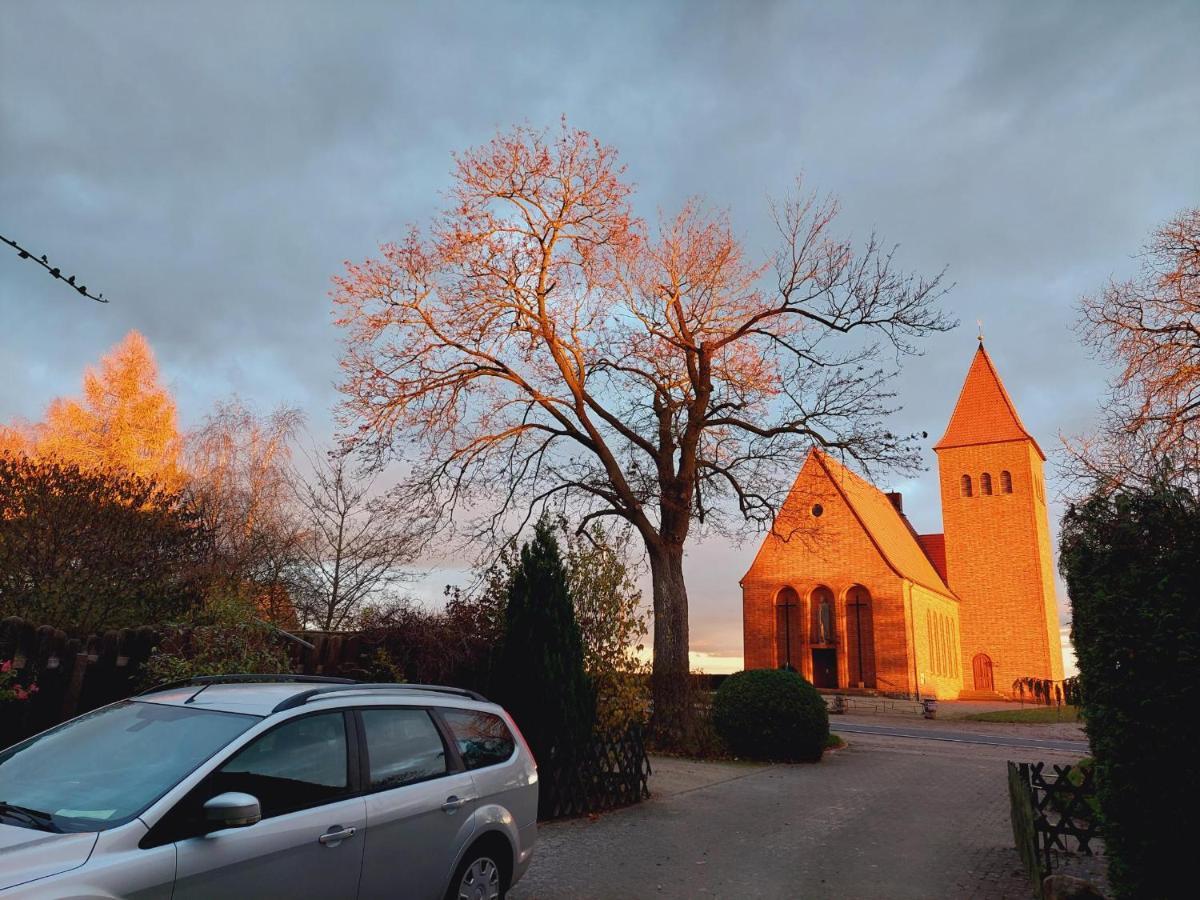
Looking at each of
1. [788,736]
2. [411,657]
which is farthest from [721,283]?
[411,657]

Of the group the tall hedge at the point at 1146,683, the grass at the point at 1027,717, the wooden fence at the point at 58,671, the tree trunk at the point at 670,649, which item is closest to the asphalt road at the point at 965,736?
the grass at the point at 1027,717

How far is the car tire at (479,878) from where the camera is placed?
5.11 metres

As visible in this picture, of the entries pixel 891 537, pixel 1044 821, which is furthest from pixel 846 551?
pixel 1044 821

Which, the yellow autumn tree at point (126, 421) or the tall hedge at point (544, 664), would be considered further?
the yellow autumn tree at point (126, 421)

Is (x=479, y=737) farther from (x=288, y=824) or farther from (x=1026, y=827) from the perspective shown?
(x=1026, y=827)

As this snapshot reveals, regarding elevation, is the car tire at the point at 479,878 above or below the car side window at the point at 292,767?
below

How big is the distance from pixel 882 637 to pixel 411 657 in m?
37.7

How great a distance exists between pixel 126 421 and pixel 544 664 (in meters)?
23.0

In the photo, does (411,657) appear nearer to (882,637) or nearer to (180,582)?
(180,582)

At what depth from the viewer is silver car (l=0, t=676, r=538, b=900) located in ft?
11.5

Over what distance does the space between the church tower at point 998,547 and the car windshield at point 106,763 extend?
54481 millimetres

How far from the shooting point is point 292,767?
4344mm

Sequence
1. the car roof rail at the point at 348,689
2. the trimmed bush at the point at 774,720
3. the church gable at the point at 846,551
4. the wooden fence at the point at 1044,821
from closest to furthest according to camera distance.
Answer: the car roof rail at the point at 348,689 → the wooden fence at the point at 1044,821 → the trimmed bush at the point at 774,720 → the church gable at the point at 846,551

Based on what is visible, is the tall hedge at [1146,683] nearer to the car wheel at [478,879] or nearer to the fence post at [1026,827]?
the fence post at [1026,827]
